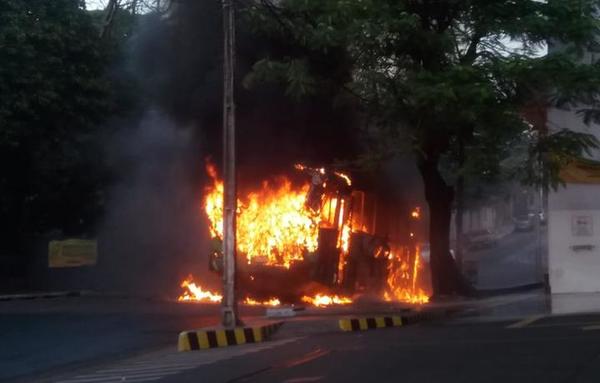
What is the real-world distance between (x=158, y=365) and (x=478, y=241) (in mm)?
41294

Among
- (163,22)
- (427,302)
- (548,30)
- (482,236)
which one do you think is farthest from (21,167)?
(482,236)

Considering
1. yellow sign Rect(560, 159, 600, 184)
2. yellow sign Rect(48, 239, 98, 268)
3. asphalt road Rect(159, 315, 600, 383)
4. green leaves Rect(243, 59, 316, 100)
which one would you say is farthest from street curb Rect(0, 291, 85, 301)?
yellow sign Rect(560, 159, 600, 184)

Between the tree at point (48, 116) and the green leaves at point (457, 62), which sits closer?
the green leaves at point (457, 62)

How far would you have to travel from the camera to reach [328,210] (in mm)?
25750

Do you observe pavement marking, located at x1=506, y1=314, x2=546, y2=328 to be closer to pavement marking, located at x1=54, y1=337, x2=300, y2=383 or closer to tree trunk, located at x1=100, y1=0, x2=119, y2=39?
pavement marking, located at x1=54, y1=337, x2=300, y2=383

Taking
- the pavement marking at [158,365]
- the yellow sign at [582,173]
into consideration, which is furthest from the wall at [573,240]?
the pavement marking at [158,365]

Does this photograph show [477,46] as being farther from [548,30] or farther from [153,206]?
[153,206]

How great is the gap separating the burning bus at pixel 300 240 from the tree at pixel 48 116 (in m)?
4.49

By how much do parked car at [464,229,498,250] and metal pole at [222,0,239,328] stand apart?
3230cm

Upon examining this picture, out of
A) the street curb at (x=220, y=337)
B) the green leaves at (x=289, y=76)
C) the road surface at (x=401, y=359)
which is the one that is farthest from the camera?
the green leaves at (x=289, y=76)

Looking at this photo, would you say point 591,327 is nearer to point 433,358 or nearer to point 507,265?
point 433,358

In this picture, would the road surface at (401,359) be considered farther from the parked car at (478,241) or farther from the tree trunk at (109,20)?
the parked car at (478,241)

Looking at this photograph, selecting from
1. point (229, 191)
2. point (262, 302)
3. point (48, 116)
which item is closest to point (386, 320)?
point (229, 191)

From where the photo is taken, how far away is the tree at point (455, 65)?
1902 cm
